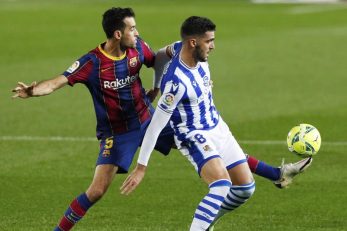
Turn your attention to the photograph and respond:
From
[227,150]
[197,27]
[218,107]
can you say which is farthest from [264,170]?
[218,107]

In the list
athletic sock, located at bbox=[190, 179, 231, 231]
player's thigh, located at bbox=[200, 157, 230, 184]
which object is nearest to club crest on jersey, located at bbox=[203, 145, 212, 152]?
player's thigh, located at bbox=[200, 157, 230, 184]

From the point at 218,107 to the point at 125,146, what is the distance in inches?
352

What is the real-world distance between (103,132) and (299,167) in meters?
1.99

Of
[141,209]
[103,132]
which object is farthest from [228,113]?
[103,132]

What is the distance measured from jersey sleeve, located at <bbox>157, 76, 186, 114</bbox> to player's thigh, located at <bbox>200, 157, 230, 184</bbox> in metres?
0.59

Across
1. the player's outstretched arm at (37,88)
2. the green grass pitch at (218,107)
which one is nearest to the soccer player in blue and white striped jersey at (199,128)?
the player's outstretched arm at (37,88)

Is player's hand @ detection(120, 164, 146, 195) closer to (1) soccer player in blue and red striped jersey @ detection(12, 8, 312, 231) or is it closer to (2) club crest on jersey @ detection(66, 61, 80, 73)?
(1) soccer player in blue and red striped jersey @ detection(12, 8, 312, 231)

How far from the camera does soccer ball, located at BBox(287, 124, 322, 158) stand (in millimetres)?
10844

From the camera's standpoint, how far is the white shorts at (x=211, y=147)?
9891mm

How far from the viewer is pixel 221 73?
24.2 metres

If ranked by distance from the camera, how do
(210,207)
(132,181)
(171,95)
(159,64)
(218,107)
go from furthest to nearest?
(218,107)
(159,64)
(171,95)
(210,207)
(132,181)

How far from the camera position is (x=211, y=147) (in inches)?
391

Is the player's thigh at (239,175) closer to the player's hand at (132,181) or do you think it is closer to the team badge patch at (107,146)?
the player's hand at (132,181)

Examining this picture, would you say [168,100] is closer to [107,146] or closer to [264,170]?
[107,146]
